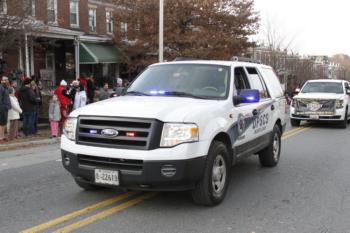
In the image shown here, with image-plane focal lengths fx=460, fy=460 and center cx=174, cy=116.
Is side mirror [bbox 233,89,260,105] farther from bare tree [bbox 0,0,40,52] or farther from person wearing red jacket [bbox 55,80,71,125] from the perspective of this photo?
bare tree [bbox 0,0,40,52]

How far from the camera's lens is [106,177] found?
5.30m

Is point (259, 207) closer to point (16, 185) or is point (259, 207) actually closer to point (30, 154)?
point (16, 185)

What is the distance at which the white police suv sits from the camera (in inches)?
201

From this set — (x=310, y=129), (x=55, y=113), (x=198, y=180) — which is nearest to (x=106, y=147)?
(x=198, y=180)

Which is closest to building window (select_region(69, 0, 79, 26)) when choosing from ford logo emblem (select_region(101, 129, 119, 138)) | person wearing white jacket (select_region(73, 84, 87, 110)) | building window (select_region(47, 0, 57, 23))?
building window (select_region(47, 0, 57, 23))

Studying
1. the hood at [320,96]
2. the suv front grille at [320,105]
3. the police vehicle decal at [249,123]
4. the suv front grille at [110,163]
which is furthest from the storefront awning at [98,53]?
the suv front grille at [110,163]

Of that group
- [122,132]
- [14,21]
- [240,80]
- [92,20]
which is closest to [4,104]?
[14,21]

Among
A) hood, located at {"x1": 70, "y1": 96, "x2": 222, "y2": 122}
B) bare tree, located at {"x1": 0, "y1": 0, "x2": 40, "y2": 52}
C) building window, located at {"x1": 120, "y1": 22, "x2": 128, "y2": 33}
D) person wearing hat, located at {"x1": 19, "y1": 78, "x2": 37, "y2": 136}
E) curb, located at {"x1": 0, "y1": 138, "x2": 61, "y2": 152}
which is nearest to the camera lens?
hood, located at {"x1": 70, "y1": 96, "x2": 222, "y2": 122}

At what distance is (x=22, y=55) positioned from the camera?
23.6 m

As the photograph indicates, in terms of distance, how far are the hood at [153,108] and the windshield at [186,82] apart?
0.30m

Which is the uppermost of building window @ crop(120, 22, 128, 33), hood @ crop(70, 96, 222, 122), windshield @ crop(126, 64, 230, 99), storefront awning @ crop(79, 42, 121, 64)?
building window @ crop(120, 22, 128, 33)

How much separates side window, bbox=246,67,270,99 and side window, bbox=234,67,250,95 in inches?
7.1

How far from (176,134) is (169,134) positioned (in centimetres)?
8

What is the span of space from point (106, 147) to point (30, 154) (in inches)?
225
